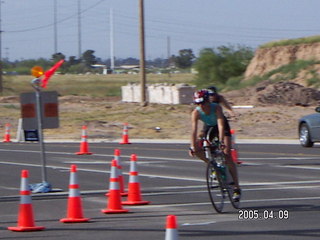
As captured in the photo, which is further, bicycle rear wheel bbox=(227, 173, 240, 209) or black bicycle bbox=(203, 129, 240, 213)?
bicycle rear wheel bbox=(227, 173, 240, 209)

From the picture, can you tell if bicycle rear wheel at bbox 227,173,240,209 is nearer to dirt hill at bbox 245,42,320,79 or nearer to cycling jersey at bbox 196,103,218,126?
cycling jersey at bbox 196,103,218,126

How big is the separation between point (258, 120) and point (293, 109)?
4.94 m

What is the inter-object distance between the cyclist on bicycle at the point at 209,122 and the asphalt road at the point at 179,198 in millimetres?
714

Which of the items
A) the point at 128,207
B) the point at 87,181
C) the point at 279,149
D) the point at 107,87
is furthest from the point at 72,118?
the point at 107,87

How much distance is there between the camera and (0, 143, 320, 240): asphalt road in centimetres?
1069

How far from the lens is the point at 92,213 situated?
12680mm

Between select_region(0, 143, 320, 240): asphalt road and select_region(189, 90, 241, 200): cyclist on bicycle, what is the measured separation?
71cm

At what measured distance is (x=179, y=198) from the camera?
14.3 m

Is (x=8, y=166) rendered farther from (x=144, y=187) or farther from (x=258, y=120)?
(x=258, y=120)

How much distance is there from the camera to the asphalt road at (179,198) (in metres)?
10.7

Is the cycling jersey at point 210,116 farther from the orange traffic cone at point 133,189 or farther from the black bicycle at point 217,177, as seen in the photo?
the orange traffic cone at point 133,189

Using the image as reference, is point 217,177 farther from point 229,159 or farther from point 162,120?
point 162,120

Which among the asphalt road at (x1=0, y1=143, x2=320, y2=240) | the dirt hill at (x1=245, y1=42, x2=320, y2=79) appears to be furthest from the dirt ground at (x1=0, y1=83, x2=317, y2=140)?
the dirt hill at (x1=245, y1=42, x2=320, y2=79)

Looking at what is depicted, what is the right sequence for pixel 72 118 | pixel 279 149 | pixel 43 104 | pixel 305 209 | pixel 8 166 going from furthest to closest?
pixel 72 118, pixel 279 149, pixel 8 166, pixel 43 104, pixel 305 209
